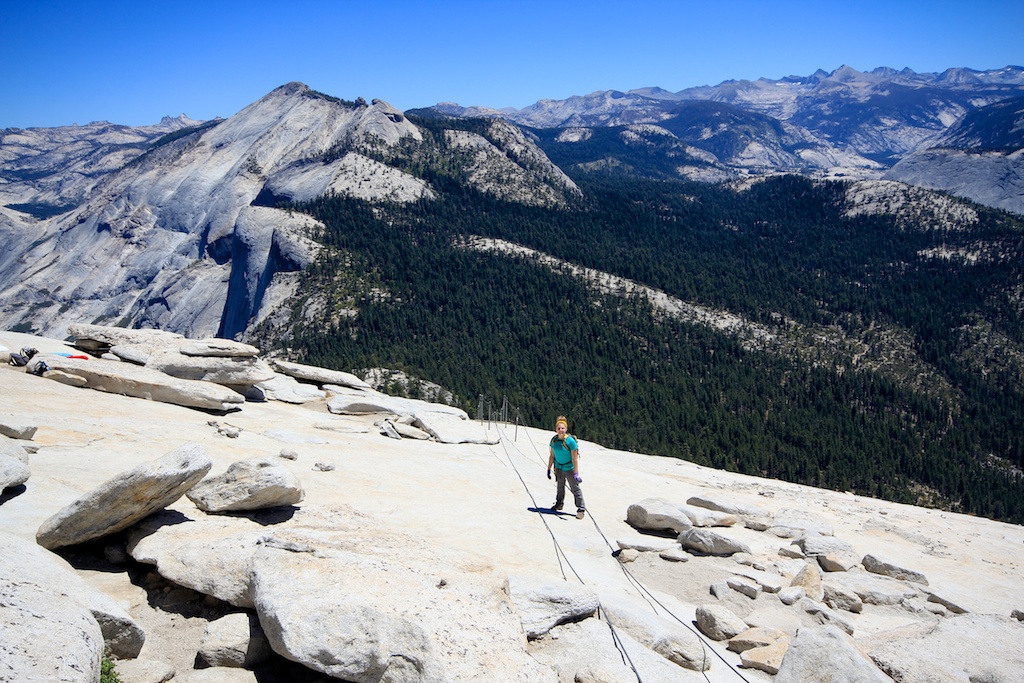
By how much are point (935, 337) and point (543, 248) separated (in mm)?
86519

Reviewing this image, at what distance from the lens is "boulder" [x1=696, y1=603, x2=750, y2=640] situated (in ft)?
37.7

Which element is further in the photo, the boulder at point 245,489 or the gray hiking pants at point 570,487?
the gray hiking pants at point 570,487

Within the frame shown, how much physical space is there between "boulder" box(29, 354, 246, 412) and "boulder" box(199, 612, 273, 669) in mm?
17502

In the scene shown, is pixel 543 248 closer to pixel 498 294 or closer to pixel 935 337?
pixel 498 294

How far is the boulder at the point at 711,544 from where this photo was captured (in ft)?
53.2

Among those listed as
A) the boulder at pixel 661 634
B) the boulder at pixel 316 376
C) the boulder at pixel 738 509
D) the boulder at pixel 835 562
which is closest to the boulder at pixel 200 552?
the boulder at pixel 661 634

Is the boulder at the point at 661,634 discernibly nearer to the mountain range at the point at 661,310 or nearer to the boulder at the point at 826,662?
the boulder at the point at 826,662

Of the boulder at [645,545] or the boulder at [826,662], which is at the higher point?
the boulder at [826,662]

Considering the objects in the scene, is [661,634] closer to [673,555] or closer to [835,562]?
[673,555]

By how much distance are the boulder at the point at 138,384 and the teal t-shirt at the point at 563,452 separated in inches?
563

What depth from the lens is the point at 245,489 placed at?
38.4 ft

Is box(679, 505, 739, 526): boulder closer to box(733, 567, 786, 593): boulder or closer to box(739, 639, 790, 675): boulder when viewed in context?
box(733, 567, 786, 593): boulder

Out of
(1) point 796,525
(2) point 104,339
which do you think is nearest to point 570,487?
(1) point 796,525

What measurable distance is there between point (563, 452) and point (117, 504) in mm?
10848
